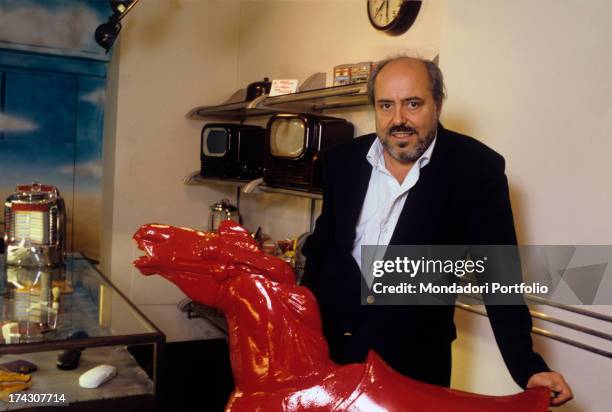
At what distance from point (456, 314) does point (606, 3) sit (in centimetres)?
97

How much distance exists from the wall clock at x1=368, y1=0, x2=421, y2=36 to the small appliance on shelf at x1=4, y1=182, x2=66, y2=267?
1.73 meters

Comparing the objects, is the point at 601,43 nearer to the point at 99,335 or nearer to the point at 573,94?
the point at 573,94

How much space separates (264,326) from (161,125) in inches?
136

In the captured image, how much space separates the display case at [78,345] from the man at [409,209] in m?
0.52

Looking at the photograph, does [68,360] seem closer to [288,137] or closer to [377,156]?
[377,156]

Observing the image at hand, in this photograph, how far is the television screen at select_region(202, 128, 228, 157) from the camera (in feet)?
12.8

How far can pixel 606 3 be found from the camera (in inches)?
53.5

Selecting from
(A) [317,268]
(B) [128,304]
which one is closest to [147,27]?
(B) [128,304]

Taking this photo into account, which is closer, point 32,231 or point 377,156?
point 377,156

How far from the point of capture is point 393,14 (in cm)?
275

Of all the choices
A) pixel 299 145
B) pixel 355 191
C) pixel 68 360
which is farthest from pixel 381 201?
pixel 299 145

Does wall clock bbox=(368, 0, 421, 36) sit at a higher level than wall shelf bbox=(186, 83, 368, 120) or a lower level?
higher

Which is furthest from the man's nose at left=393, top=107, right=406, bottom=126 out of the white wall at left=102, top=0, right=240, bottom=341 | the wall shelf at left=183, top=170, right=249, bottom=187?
the white wall at left=102, top=0, right=240, bottom=341

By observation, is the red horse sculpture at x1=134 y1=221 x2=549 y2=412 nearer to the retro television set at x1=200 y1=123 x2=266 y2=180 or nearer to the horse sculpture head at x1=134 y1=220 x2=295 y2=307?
the horse sculpture head at x1=134 y1=220 x2=295 y2=307
